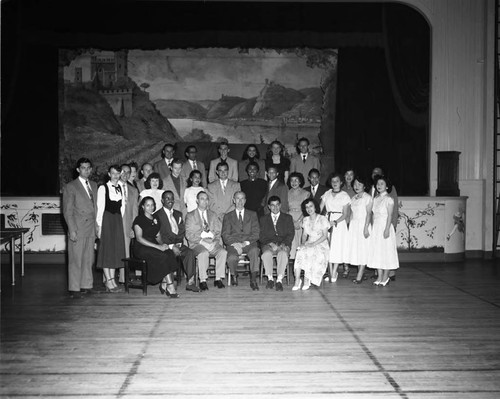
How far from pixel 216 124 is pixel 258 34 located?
2022mm

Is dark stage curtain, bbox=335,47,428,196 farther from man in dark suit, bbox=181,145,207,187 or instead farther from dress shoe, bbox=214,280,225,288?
dress shoe, bbox=214,280,225,288

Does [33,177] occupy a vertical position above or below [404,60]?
below

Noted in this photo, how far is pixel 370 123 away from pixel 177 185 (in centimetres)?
530

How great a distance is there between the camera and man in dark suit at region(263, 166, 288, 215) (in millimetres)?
7766

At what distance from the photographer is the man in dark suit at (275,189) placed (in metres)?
7.77

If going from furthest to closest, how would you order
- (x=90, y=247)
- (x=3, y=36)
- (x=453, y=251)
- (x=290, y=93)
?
(x=290, y=93) < (x=3, y=36) < (x=453, y=251) < (x=90, y=247)

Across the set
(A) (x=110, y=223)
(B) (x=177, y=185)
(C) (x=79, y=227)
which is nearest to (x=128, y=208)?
(A) (x=110, y=223)

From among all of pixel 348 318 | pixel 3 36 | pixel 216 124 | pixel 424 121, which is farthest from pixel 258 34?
pixel 348 318

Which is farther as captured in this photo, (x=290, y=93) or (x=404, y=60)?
(x=290, y=93)

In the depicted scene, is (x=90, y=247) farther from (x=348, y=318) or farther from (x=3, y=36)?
(x=3, y=36)

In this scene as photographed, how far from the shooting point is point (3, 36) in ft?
35.6

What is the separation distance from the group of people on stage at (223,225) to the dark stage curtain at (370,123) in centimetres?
394

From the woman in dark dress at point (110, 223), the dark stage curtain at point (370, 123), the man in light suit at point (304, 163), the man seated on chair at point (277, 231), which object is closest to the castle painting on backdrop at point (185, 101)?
the dark stage curtain at point (370, 123)

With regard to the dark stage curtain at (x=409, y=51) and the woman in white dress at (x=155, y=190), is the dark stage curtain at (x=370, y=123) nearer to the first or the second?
the dark stage curtain at (x=409, y=51)
